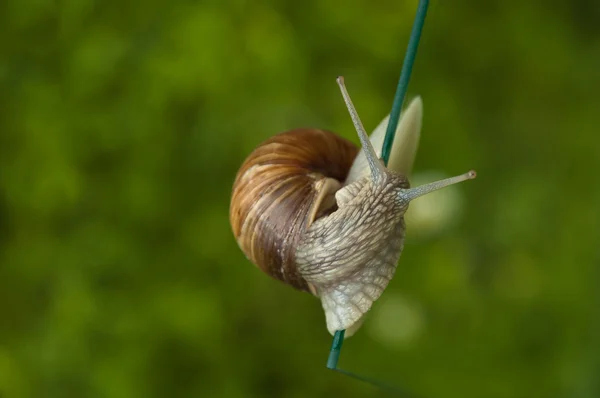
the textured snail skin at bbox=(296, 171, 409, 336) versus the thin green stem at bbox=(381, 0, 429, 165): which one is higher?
the thin green stem at bbox=(381, 0, 429, 165)

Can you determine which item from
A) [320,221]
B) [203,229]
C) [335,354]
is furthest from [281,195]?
[203,229]

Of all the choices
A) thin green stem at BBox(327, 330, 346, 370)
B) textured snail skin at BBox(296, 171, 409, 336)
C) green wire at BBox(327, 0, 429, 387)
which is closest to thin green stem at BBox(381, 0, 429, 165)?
green wire at BBox(327, 0, 429, 387)

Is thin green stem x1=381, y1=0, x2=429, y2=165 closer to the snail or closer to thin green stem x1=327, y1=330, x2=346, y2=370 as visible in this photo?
the snail

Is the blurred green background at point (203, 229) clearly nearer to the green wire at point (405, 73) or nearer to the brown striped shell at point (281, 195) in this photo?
the brown striped shell at point (281, 195)

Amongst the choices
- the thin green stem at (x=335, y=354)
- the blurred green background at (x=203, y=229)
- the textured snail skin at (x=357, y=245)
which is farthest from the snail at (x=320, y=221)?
the blurred green background at (x=203, y=229)

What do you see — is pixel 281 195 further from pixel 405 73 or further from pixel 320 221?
pixel 405 73

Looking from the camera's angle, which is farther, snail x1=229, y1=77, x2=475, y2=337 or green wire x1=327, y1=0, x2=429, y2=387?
snail x1=229, y1=77, x2=475, y2=337

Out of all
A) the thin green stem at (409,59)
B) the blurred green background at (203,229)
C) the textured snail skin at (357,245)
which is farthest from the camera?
the blurred green background at (203,229)
